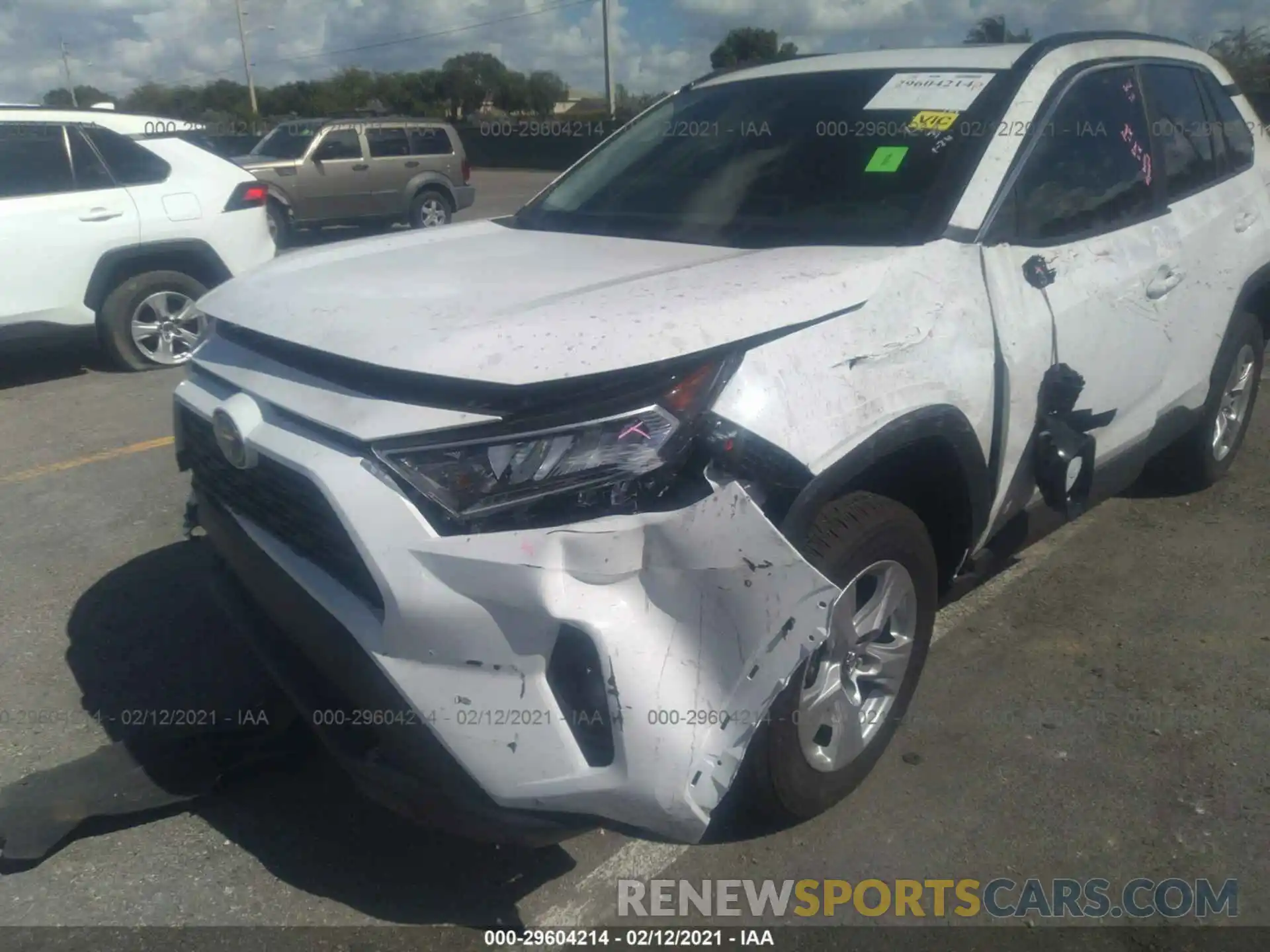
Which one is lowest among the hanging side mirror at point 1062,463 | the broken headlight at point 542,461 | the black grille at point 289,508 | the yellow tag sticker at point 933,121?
the hanging side mirror at point 1062,463

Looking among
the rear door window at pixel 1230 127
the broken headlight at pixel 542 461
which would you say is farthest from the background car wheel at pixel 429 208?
the broken headlight at pixel 542 461

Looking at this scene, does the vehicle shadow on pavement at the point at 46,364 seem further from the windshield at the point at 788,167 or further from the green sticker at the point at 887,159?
the green sticker at the point at 887,159

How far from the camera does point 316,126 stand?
1620cm

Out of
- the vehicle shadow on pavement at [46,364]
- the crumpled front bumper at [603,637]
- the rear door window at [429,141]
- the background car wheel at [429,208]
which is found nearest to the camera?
the crumpled front bumper at [603,637]

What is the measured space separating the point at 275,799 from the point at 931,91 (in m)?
2.87

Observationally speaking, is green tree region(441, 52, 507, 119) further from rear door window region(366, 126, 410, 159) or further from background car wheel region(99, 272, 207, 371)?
background car wheel region(99, 272, 207, 371)

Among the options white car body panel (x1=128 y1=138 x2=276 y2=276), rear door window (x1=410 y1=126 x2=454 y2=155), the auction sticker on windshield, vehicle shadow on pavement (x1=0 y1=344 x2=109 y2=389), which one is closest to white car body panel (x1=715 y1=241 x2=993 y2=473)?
the auction sticker on windshield

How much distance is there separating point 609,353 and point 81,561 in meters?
3.23

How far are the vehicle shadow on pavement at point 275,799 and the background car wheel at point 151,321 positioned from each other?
12.9ft

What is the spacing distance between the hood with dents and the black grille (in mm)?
300

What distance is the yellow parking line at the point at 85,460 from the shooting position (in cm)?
557

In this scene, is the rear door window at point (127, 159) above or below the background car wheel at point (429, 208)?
above

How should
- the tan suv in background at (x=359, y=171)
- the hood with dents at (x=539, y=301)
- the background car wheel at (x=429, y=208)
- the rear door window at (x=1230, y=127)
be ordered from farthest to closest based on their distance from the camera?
the background car wheel at (x=429, y=208) → the tan suv in background at (x=359, y=171) → the rear door window at (x=1230, y=127) → the hood with dents at (x=539, y=301)

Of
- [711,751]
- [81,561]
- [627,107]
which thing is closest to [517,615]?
[711,751]
